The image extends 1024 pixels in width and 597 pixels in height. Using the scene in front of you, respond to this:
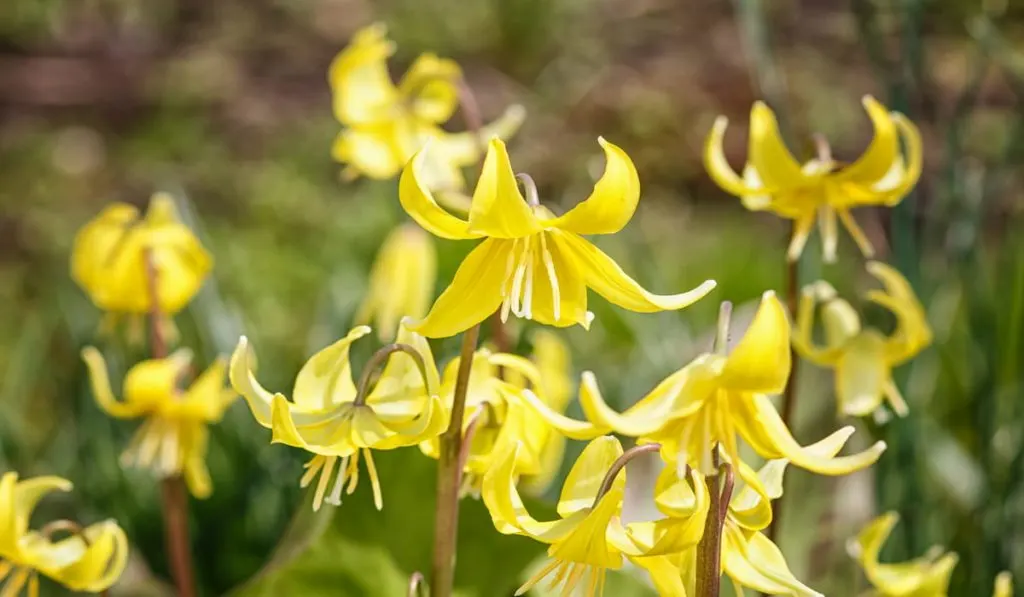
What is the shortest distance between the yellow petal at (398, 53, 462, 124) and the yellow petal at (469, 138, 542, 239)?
0.77 meters

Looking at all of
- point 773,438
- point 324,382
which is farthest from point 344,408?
point 773,438

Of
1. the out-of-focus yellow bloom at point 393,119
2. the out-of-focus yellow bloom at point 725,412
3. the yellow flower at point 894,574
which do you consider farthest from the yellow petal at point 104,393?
the yellow flower at point 894,574

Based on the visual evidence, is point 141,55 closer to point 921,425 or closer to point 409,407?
point 921,425

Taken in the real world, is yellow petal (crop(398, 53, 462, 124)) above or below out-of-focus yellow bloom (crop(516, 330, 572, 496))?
above

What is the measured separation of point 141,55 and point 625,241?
429cm

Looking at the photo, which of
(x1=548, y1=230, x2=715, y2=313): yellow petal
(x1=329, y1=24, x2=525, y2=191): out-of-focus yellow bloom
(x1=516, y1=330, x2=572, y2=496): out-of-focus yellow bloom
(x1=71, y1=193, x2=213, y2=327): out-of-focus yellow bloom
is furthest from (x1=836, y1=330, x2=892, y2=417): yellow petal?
(x1=71, y1=193, x2=213, y2=327): out-of-focus yellow bloom

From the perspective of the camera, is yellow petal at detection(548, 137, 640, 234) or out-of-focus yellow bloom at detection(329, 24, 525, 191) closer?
yellow petal at detection(548, 137, 640, 234)

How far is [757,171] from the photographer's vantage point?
1.31 meters

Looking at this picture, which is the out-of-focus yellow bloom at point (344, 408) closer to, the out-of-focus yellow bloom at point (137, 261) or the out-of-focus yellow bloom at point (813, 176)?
the out-of-focus yellow bloom at point (813, 176)

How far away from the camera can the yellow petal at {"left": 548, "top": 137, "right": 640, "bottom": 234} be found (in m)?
0.90

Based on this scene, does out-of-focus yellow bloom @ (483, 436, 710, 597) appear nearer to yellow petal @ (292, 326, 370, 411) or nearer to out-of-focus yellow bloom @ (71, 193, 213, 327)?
yellow petal @ (292, 326, 370, 411)

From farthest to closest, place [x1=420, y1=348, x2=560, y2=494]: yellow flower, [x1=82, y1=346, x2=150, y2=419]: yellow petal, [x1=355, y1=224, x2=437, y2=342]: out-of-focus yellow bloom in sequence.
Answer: [x1=355, y1=224, x2=437, y2=342]: out-of-focus yellow bloom → [x1=82, y1=346, x2=150, y2=419]: yellow petal → [x1=420, y1=348, x2=560, y2=494]: yellow flower

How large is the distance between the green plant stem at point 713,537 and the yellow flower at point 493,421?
18 cm

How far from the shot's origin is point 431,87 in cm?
188
